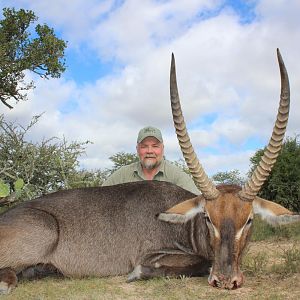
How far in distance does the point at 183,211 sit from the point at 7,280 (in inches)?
76.1

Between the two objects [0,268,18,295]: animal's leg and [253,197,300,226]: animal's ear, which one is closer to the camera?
[253,197,300,226]: animal's ear

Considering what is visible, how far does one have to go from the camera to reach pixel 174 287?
5270 millimetres

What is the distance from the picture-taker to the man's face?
809 cm

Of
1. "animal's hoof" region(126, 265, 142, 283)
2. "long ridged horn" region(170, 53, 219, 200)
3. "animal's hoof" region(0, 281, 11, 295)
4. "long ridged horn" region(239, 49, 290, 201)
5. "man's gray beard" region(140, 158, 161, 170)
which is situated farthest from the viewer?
"man's gray beard" region(140, 158, 161, 170)

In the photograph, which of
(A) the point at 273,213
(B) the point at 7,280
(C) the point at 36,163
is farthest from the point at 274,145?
(C) the point at 36,163

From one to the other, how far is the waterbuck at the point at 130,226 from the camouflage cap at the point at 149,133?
1.80m

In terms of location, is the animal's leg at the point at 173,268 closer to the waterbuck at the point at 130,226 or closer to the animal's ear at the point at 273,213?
the waterbuck at the point at 130,226

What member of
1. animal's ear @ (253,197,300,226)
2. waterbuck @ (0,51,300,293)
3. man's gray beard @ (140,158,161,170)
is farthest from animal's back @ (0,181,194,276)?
man's gray beard @ (140,158,161,170)

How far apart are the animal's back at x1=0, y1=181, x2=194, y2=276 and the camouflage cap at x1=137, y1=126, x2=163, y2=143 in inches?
77.1

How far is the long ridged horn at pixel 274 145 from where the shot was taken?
4.78 meters

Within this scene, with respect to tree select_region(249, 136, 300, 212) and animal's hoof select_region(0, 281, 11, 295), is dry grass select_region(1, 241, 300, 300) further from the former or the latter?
tree select_region(249, 136, 300, 212)

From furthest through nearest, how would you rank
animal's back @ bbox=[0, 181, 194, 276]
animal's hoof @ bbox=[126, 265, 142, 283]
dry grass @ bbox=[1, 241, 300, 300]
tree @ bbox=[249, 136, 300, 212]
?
tree @ bbox=[249, 136, 300, 212]
animal's back @ bbox=[0, 181, 194, 276]
animal's hoof @ bbox=[126, 265, 142, 283]
dry grass @ bbox=[1, 241, 300, 300]

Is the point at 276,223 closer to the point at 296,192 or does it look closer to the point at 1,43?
the point at 296,192

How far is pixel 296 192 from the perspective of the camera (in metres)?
14.6
